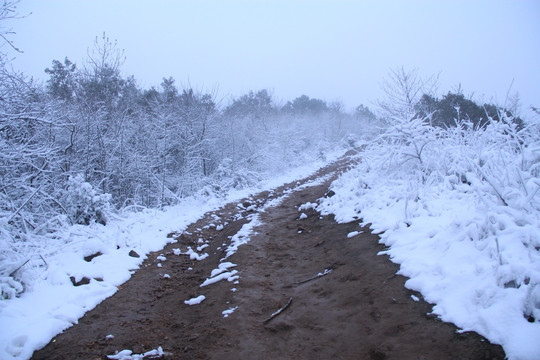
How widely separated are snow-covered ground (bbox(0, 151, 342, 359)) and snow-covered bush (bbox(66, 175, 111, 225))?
1.26 ft

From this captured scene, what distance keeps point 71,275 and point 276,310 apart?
10.7 feet

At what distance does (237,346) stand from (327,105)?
55624 mm

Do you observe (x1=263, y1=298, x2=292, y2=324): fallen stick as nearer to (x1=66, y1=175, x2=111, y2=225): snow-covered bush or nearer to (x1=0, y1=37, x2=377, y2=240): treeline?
(x1=0, y1=37, x2=377, y2=240): treeline

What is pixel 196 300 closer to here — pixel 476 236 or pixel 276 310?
pixel 276 310

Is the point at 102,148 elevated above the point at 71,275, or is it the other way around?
the point at 102,148

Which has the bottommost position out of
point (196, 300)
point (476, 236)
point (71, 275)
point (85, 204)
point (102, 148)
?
point (196, 300)

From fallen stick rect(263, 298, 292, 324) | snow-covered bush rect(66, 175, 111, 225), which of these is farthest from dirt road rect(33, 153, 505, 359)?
snow-covered bush rect(66, 175, 111, 225)

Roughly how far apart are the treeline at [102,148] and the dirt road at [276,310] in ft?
7.79

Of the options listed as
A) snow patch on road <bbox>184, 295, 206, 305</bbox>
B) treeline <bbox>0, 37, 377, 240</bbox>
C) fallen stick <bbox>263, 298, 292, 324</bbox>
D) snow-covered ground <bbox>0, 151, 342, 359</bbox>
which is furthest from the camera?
treeline <bbox>0, 37, 377, 240</bbox>

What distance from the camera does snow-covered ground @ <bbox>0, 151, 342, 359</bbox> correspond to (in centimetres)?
331

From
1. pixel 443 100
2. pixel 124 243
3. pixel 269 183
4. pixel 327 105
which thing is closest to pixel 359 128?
pixel 327 105

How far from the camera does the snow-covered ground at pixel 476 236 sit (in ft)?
8.36

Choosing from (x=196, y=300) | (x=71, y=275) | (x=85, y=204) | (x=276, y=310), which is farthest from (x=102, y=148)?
(x=276, y=310)

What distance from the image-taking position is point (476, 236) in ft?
11.8
